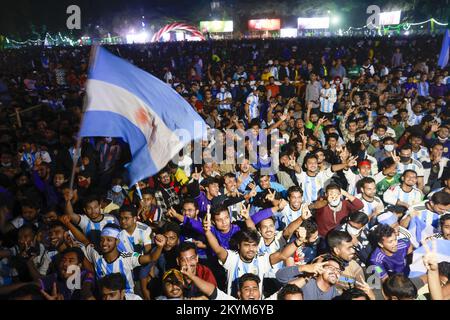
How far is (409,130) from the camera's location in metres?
8.02

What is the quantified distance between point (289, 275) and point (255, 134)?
4558mm

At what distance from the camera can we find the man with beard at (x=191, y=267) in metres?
3.59

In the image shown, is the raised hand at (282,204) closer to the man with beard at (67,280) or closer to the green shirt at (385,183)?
the green shirt at (385,183)

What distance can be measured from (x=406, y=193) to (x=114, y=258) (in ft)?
13.2

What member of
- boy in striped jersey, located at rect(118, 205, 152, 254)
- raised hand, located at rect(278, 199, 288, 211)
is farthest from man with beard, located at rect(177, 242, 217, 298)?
raised hand, located at rect(278, 199, 288, 211)

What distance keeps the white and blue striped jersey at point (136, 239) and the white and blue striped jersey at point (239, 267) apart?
1036 mm

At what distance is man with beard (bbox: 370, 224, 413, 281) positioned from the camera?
4.04 metres

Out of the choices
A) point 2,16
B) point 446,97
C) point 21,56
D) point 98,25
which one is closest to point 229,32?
point 98,25

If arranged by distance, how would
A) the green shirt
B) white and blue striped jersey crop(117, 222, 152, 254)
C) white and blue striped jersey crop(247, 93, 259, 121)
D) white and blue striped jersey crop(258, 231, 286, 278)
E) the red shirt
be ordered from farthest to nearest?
white and blue striped jersey crop(247, 93, 259, 121) < the green shirt < the red shirt < white and blue striped jersey crop(117, 222, 152, 254) < white and blue striped jersey crop(258, 231, 286, 278)

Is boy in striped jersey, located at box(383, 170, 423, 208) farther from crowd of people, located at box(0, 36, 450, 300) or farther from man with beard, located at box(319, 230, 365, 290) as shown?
man with beard, located at box(319, 230, 365, 290)

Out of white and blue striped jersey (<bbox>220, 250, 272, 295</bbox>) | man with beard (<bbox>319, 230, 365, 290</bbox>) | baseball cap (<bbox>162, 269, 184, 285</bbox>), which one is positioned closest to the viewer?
baseball cap (<bbox>162, 269, 184, 285</bbox>)

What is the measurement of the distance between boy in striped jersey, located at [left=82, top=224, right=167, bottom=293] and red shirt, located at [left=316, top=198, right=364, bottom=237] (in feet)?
6.89

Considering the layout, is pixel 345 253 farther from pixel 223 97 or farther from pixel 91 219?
pixel 223 97

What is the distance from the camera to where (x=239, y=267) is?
13.2 feet
